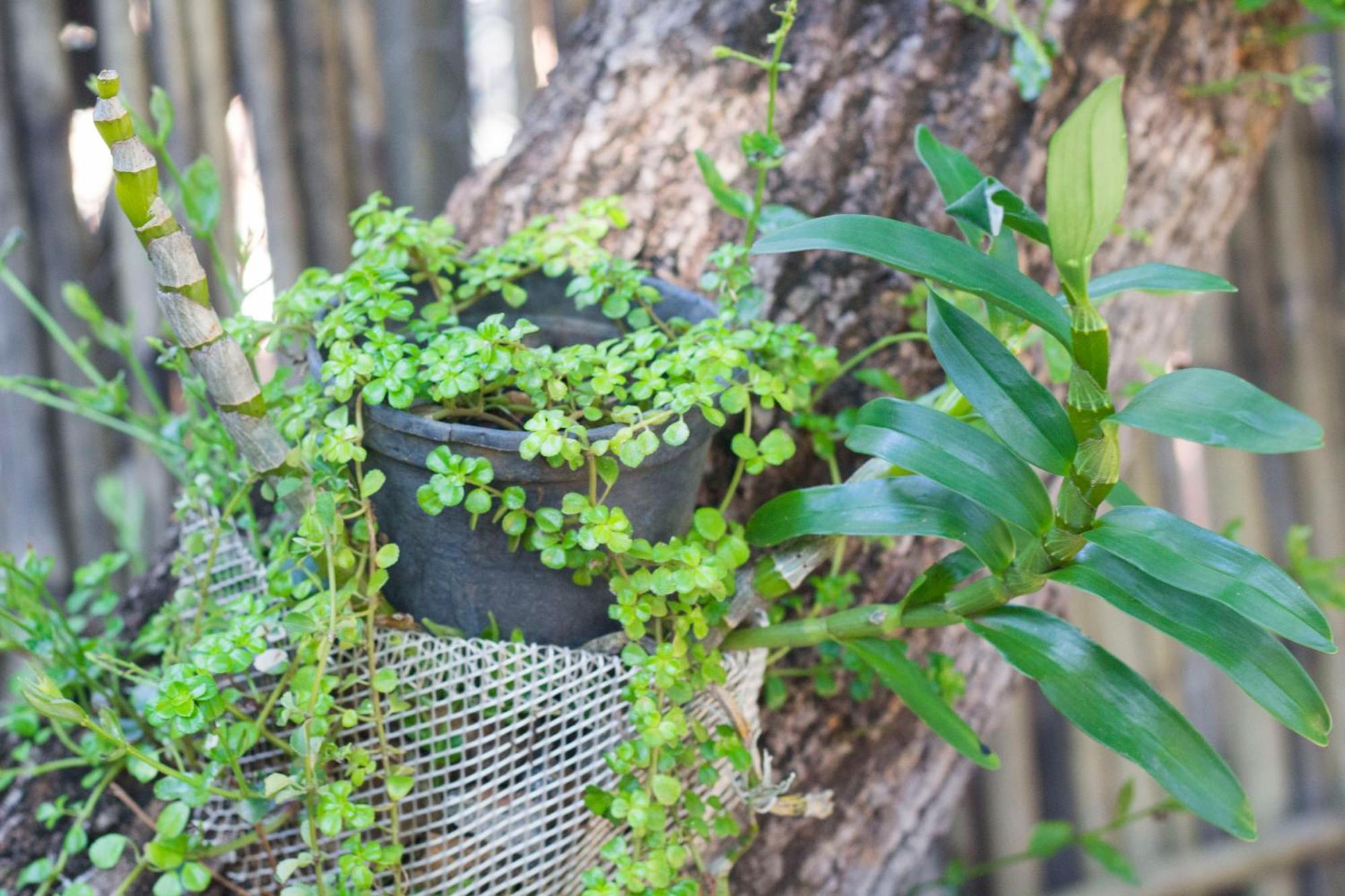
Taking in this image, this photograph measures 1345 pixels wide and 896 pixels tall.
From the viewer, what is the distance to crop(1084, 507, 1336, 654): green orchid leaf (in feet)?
1.96

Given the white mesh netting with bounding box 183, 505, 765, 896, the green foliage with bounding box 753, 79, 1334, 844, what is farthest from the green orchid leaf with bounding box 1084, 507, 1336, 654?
the white mesh netting with bounding box 183, 505, 765, 896

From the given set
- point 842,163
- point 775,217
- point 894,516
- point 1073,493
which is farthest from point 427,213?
point 1073,493

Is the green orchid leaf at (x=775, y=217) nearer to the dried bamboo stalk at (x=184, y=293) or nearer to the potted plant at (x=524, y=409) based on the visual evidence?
the potted plant at (x=524, y=409)

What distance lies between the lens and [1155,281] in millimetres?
706

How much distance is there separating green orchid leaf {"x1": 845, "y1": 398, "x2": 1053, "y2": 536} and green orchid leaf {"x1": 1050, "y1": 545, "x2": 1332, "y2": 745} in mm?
51

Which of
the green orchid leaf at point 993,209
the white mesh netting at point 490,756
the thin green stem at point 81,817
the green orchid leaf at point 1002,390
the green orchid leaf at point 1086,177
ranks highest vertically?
the green orchid leaf at point 1086,177

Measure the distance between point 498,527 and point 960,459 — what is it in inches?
11.9

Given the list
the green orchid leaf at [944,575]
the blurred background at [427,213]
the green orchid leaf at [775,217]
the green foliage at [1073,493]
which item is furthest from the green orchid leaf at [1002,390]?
the blurred background at [427,213]

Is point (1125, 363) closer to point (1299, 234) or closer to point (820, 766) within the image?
point (820, 766)

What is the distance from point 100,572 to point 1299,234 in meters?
2.12

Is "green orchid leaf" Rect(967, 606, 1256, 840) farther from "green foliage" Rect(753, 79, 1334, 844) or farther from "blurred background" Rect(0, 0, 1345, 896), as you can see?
"blurred background" Rect(0, 0, 1345, 896)

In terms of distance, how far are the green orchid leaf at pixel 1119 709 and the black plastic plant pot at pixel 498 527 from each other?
22 cm

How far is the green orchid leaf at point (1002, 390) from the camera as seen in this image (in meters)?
0.65

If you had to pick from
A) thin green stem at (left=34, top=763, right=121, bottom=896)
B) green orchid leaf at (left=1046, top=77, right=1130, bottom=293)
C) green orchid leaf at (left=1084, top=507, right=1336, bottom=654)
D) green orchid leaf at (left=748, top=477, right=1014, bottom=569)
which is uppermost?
green orchid leaf at (left=1046, top=77, right=1130, bottom=293)
